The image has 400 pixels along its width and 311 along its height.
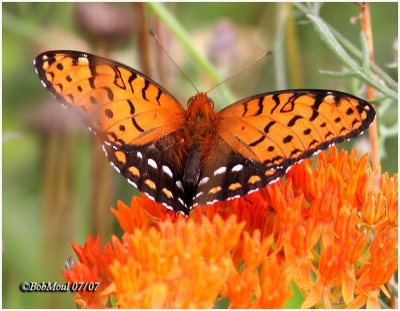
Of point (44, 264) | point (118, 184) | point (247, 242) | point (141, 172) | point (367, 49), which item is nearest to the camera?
point (247, 242)

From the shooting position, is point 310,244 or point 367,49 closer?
point 310,244

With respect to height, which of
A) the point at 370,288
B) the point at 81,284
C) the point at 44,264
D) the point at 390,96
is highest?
the point at 390,96

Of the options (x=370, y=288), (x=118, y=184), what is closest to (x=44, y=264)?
(x=118, y=184)

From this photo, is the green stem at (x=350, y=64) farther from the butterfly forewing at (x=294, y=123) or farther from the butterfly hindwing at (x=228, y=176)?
the butterfly hindwing at (x=228, y=176)

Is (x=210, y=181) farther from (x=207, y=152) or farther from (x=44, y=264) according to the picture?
(x=44, y=264)

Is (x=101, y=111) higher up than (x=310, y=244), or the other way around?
(x=101, y=111)

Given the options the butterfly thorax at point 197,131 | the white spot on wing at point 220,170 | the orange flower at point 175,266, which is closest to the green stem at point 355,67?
the butterfly thorax at point 197,131

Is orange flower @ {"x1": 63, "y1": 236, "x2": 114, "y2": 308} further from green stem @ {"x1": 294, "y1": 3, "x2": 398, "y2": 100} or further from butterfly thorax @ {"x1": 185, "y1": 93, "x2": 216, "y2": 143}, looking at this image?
green stem @ {"x1": 294, "y1": 3, "x2": 398, "y2": 100}
